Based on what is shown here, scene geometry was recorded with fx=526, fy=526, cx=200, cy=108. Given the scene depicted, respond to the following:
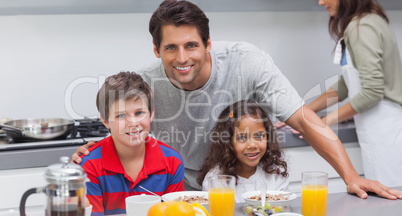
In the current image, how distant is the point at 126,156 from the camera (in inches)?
64.7

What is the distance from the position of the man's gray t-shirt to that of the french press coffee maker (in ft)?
2.92

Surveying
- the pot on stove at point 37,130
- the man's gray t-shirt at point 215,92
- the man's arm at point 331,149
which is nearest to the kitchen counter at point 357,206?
the man's arm at point 331,149

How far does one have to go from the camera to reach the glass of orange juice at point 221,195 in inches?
48.4

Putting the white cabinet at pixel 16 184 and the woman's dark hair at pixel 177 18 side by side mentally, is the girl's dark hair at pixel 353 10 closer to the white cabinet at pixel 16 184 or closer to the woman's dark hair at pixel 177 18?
the woman's dark hair at pixel 177 18

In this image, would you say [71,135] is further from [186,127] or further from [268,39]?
[268,39]

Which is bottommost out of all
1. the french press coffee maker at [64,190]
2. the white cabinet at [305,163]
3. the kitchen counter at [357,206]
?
the white cabinet at [305,163]

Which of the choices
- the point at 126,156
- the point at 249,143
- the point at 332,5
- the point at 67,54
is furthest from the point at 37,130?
the point at 332,5

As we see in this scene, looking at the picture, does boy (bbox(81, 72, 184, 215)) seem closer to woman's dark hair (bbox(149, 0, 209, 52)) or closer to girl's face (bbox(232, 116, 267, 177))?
woman's dark hair (bbox(149, 0, 209, 52))

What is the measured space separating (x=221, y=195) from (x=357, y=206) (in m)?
0.39

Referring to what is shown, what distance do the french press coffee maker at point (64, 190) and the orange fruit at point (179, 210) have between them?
0.57 feet

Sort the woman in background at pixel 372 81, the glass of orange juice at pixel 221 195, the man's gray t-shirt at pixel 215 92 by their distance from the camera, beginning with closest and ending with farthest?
1. the glass of orange juice at pixel 221 195
2. the man's gray t-shirt at pixel 215 92
3. the woman in background at pixel 372 81

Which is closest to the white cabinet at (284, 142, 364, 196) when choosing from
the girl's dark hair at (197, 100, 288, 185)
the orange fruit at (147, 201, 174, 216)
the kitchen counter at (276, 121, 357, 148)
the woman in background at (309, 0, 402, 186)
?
the kitchen counter at (276, 121, 357, 148)

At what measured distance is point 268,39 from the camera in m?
2.73

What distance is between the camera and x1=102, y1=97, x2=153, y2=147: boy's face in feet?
5.21
